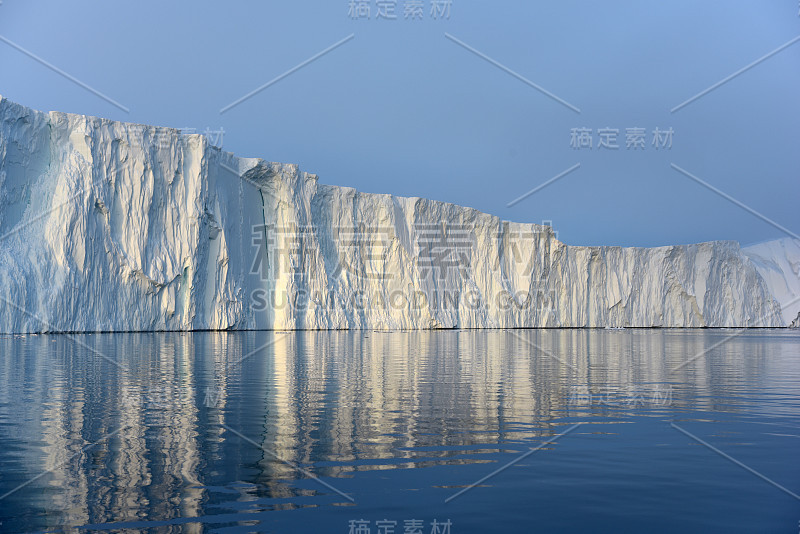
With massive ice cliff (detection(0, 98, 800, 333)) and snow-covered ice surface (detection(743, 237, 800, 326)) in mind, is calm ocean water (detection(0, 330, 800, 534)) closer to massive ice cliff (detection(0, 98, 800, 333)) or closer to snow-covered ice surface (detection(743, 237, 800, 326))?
massive ice cliff (detection(0, 98, 800, 333))

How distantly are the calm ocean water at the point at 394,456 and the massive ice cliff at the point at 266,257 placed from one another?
83.6 ft

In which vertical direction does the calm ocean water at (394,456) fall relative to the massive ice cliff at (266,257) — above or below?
below

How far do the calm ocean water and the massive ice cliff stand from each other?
25.5 meters

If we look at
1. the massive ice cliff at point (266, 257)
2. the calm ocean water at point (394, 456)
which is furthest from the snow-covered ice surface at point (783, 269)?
the calm ocean water at point (394, 456)

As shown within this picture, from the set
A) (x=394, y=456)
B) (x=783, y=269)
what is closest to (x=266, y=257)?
(x=394, y=456)

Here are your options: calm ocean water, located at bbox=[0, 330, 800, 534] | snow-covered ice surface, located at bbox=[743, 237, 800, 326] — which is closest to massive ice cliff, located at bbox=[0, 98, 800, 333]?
snow-covered ice surface, located at bbox=[743, 237, 800, 326]

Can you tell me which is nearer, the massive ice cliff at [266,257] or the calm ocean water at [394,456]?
the calm ocean water at [394,456]

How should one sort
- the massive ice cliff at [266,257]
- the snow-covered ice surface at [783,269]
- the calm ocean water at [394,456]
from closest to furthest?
the calm ocean water at [394,456] < the massive ice cliff at [266,257] < the snow-covered ice surface at [783,269]

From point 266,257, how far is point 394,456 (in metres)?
41.0

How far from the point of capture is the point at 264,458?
19.7 feet

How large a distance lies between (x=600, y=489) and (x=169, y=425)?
4964mm

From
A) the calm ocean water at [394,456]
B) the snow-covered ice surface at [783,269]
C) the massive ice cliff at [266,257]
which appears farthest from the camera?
the snow-covered ice surface at [783,269]

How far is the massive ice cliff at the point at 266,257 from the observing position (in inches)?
1367

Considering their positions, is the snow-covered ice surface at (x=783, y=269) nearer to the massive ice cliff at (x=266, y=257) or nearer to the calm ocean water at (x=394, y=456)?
the massive ice cliff at (x=266, y=257)
